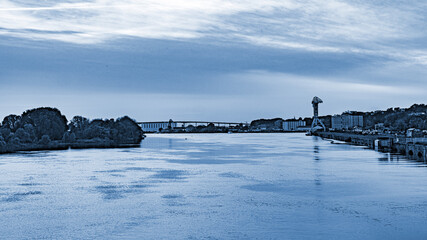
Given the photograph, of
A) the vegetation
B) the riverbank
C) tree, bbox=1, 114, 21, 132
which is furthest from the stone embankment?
tree, bbox=1, 114, 21, 132

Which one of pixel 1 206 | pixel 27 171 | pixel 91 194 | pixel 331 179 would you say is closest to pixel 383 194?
pixel 331 179

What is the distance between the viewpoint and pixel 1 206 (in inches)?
974

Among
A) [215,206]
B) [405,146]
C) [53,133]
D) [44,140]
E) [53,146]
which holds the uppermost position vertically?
[53,133]

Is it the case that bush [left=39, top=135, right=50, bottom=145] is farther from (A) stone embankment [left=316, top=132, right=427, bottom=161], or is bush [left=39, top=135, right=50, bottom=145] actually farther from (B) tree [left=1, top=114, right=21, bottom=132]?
(A) stone embankment [left=316, top=132, right=427, bottom=161]

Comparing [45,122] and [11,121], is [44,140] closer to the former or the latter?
[45,122]

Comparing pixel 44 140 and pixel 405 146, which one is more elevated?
pixel 44 140

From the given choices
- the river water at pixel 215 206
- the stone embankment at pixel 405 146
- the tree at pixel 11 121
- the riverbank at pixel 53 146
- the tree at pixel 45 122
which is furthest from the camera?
the tree at pixel 11 121

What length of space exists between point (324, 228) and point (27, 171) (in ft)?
107

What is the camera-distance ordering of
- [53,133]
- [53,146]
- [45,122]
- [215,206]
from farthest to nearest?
[53,133], [45,122], [53,146], [215,206]

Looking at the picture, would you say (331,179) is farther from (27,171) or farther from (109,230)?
(27,171)

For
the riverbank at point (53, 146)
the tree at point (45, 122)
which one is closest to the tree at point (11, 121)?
the tree at point (45, 122)

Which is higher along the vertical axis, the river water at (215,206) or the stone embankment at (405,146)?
the stone embankment at (405,146)

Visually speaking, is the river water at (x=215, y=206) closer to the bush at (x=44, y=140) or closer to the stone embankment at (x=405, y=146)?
the stone embankment at (x=405, y=146)

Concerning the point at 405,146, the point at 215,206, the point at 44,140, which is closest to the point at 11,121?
the point at 44,140
